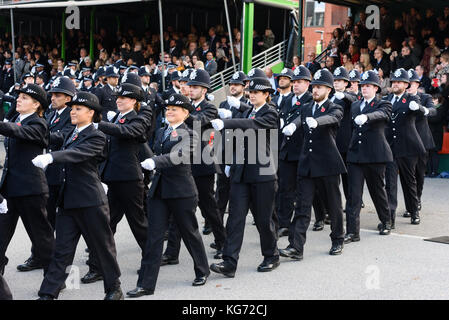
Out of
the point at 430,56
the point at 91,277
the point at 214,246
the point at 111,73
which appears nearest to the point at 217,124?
the point at 91,277

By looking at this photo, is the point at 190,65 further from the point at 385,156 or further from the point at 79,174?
the point at 79,174

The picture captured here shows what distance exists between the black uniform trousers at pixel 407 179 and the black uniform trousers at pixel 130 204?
369cm

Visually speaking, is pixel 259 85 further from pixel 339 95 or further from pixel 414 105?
pixel 414 105

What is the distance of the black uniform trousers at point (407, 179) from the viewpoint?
8988 millimetres

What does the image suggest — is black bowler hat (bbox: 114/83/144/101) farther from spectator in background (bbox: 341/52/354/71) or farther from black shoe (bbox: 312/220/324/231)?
spectator in background (bbox: 341/52/354/71)

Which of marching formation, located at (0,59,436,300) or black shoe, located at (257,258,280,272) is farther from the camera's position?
black shoe, located at (257,258,280,272)

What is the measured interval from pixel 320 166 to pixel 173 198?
198 cm

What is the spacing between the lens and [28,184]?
19.1 feet

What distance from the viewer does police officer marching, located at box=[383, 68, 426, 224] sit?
9.05m

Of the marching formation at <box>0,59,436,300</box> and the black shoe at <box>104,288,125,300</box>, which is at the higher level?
the marching formation at <box>0,59,436,300</box>

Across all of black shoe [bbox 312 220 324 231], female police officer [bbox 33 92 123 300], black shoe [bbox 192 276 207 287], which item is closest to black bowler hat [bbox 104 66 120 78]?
black shoe [bbox 312 220 324 231]

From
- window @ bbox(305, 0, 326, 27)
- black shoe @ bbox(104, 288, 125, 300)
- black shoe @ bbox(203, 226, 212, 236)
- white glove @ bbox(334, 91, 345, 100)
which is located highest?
window @ bbox(305, 0, 326, 27)

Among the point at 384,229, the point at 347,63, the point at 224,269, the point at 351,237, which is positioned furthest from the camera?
the point at 347,63

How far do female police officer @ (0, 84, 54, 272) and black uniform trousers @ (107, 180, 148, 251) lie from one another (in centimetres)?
83
